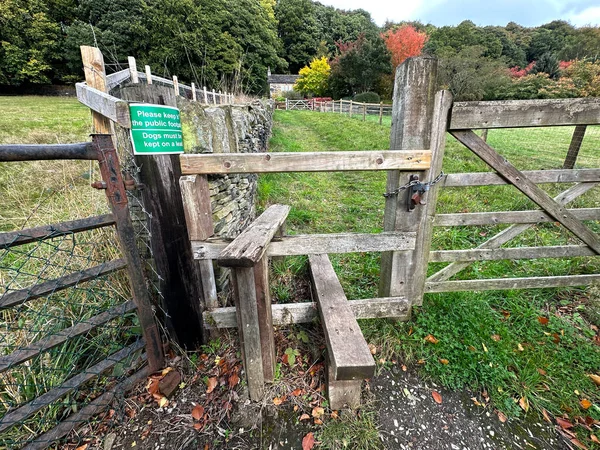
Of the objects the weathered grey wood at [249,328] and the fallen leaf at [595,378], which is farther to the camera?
the fallen leaf at [595,378]

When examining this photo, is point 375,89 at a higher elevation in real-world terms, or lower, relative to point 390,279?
higher

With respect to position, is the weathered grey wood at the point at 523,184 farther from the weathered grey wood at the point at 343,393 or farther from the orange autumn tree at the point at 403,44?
the orange autumn tree at the point at 403,44

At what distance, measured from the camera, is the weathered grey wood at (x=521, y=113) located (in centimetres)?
188

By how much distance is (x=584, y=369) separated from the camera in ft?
6.78

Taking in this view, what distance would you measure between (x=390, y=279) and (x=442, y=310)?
2.30 feet

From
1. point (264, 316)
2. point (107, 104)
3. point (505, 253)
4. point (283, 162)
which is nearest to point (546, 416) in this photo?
point (505, 253)

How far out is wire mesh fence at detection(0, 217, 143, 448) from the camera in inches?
59.5

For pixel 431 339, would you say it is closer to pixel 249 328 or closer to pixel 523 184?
pixel 523 184

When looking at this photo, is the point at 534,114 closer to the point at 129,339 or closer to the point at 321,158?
the point at 321,158

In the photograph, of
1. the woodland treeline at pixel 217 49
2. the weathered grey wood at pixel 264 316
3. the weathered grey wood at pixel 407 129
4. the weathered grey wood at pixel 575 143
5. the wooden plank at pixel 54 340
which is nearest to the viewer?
the wooden plank at pixel 54 340

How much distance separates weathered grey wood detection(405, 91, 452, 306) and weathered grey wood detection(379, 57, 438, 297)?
6 centimetres

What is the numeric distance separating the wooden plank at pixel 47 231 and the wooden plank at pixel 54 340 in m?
0.56

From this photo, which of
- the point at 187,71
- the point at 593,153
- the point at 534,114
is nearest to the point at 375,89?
the point at 187,71

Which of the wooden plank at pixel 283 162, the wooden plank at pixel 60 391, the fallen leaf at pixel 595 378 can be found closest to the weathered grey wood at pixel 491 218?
the wooden plank at pixel 283 162
